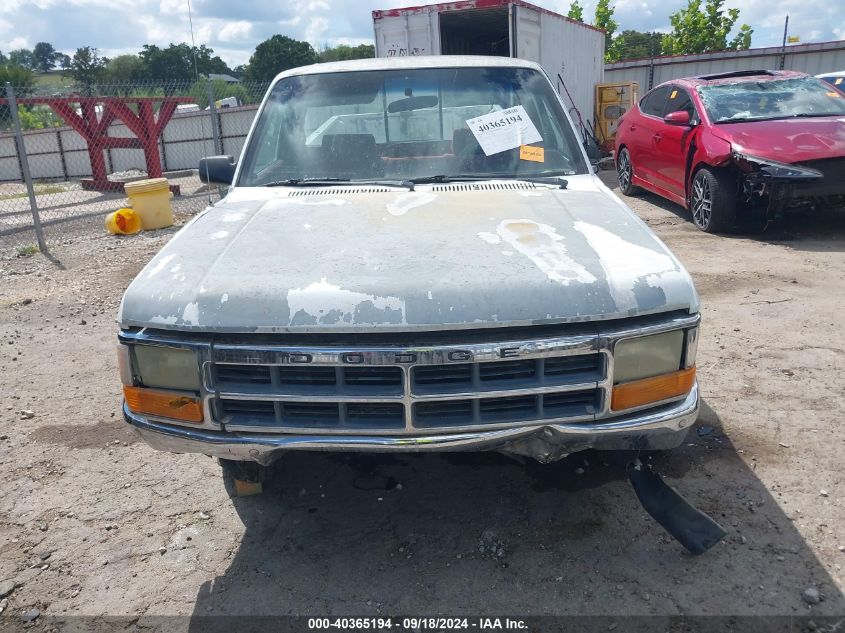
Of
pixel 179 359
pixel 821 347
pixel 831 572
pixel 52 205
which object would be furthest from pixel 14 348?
pixel 52 205

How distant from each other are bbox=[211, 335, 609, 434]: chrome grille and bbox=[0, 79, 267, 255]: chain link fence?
24.0 ft

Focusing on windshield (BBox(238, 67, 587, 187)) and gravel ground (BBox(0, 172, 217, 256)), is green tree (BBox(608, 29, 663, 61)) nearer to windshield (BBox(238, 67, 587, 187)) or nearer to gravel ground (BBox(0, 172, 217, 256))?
gravel ground (BBox(0, 172, 217, 256))

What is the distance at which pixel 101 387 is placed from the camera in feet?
14.8

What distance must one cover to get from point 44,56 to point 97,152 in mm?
119523

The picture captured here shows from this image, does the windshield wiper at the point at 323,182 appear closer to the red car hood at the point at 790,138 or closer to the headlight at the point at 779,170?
the headlight at the point at 779,170

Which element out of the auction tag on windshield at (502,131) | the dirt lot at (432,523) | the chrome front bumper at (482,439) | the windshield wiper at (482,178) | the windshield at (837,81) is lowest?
the dirt lot at (432,523)

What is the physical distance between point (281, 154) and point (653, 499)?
8.07 ft

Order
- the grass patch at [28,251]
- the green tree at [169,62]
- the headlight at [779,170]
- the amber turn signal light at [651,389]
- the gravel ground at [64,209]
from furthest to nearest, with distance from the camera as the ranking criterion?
the green tree at [169,62] < the gravel ground at [64,209] < the grass patch at [28,251] < the headlight at [779,170] < the amber turn signal light at [651,389]

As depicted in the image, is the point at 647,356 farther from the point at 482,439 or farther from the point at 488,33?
the point at 488,33

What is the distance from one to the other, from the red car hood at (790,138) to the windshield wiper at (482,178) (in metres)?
4.62

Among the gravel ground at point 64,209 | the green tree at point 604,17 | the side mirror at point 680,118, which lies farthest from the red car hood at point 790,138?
the green tree at point 604,17

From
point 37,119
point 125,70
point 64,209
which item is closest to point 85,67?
point 125,70

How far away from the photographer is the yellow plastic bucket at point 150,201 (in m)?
9.68

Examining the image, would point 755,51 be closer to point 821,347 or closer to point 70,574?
point 821,347
